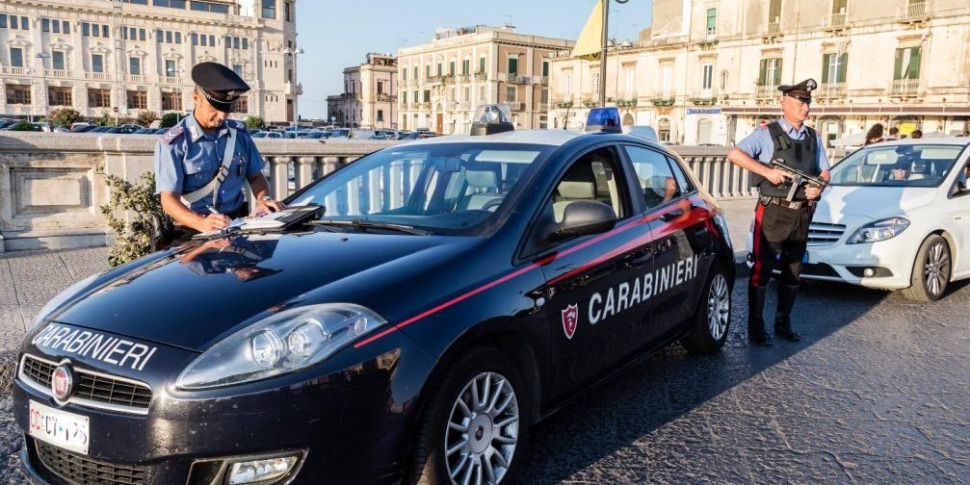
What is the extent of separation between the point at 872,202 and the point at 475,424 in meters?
5.84

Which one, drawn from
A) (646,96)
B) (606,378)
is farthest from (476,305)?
(646,96)

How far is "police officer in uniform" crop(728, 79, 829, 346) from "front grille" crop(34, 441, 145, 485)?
4419 mm

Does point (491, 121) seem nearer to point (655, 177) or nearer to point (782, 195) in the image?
point (655, 177)

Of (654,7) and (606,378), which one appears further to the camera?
(654,7)

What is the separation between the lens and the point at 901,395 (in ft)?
14.9

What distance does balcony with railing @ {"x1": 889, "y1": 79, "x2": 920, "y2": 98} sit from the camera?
40.3 metres

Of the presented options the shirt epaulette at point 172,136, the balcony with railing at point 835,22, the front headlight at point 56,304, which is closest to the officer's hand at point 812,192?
the shirt epaulette at point 172,136

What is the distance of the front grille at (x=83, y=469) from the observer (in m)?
2.41

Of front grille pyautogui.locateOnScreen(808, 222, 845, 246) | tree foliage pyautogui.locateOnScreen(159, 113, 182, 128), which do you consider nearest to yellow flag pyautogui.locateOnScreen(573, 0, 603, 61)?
front grille pyautogui.locateOnScreen(808, 222, 845, 246)

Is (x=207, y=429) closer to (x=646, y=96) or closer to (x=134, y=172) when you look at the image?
(x=134, y=172)

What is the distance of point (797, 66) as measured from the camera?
4578 centimetres

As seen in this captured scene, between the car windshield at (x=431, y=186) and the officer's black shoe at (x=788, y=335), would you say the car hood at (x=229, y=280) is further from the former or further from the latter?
the officer's black shoe at (x=788, y=335)

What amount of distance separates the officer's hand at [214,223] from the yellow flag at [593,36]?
1025 cm

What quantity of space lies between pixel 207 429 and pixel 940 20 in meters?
45.5
